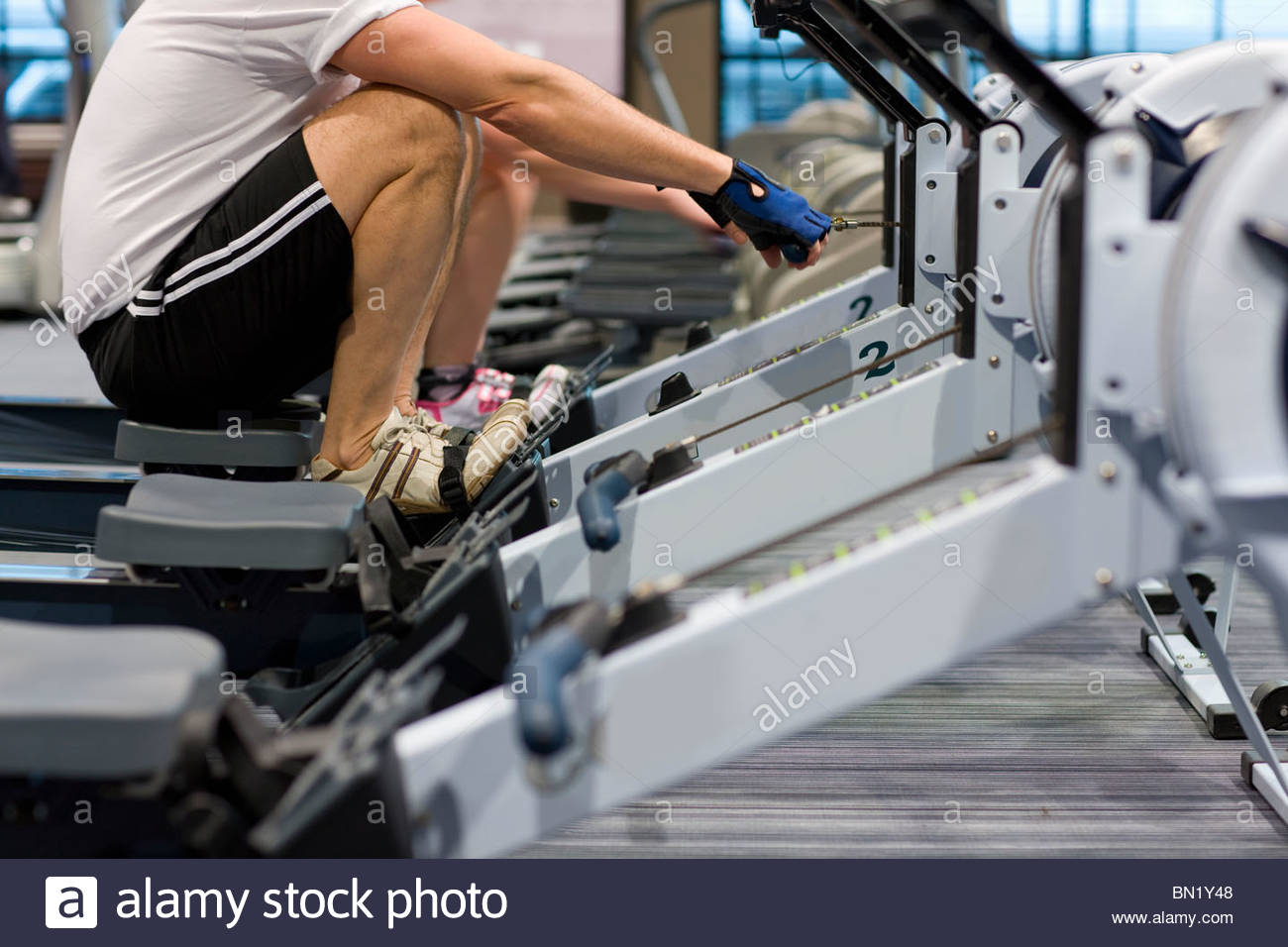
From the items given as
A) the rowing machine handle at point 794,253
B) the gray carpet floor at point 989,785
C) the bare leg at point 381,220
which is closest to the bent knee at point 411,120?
the bare leg at point 381,220

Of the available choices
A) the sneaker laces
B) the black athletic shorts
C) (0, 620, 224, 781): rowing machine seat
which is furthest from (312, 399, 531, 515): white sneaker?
(0, 620, 224, 781): rowing machine seat

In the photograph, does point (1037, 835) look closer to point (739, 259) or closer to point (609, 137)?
point (609, 137)

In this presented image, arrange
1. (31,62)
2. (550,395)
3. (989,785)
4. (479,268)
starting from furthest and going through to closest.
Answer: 1. (31,62)
2. (479,268)
3. (550,395)
4. (989,785)

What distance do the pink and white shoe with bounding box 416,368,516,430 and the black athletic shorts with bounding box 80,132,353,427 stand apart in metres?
0.96

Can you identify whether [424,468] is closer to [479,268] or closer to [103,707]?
[103,707]

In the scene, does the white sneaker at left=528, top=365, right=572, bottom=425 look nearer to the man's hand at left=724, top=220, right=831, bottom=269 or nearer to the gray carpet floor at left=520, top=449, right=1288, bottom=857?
the man's hand at left=724, top=220, right=831, bottom=269

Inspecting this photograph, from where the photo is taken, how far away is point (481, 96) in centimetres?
175

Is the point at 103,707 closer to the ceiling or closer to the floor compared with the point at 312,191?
closer to the floor

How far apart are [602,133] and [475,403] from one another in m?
1.27

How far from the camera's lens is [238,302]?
185cm

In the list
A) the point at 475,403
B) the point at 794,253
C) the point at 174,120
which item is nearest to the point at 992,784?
the point at 794,253

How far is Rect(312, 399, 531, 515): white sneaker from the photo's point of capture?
1.90 meters

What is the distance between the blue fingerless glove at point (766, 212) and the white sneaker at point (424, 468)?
496 mm
